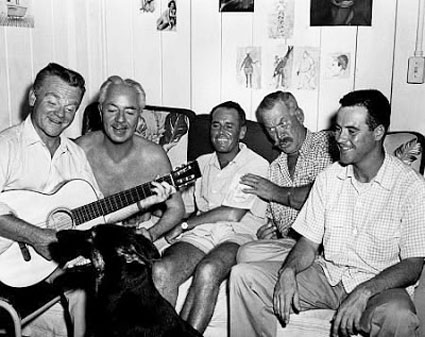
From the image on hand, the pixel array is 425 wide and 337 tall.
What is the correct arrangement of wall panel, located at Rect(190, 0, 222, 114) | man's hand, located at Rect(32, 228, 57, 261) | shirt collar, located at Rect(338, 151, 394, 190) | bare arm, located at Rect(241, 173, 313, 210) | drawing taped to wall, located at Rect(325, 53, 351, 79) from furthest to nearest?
wall panel, located at Rect(190, 0, 222, 114) → drawing taped to wall, located at Rect(325, 53, 351, 79) → bare arm, located at Rect(241, 173, 313, 210) → man's hand, located at Rect(32, 228, 57, 261) → shirt collar, located at Rect(338, 151, 394, 190)

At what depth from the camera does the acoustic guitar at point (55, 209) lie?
235 cm

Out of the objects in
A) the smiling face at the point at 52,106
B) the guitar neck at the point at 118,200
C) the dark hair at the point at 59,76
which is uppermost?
the dark hair at the point at 59,76

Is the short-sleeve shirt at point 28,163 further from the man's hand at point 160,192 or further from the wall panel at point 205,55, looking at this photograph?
the wall panel at point 205,55

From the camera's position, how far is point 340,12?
10.4ft

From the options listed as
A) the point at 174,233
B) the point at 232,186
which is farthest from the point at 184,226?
the point at 232,186

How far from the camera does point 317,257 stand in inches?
99.0

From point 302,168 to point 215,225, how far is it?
1.60 feet

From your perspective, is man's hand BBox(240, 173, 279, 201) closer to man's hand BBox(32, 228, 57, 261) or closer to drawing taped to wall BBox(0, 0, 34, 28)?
man's hand BBox(32, 228, 57, 261)

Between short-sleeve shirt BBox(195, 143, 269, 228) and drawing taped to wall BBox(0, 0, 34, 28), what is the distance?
1217mm

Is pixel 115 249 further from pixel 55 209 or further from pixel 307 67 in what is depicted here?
pixel 307 67

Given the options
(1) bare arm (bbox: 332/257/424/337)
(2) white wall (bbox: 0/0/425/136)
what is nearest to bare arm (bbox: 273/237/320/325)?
(1) bare arm (bbox: 332/257/424/337)

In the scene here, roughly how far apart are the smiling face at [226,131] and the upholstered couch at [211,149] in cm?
16

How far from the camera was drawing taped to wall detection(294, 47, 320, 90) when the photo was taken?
10.7 feet

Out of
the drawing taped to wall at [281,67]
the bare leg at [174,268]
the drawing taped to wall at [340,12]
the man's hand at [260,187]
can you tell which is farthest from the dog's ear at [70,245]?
the drawing taped to wall at [340,12]
